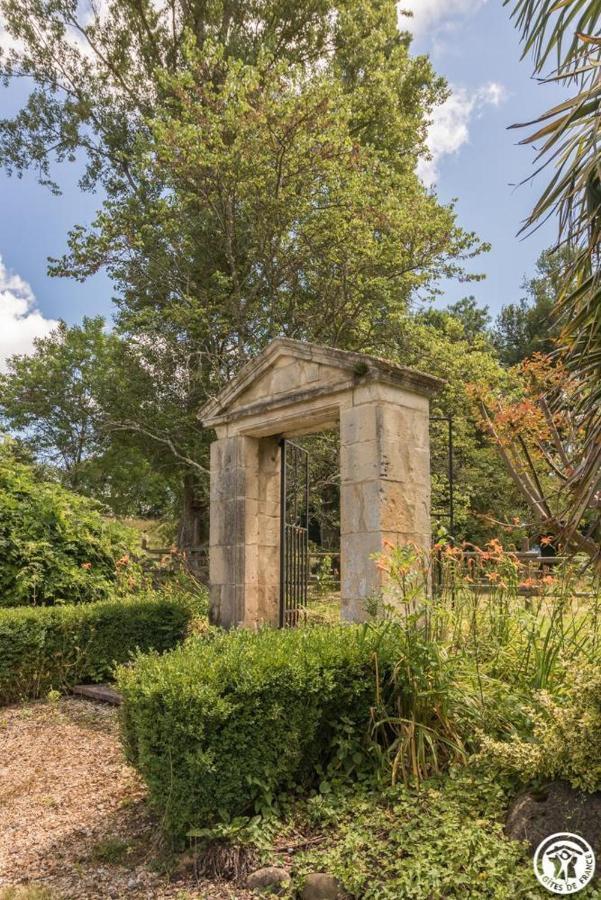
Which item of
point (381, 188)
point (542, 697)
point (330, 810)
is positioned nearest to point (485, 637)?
point (542, 697)

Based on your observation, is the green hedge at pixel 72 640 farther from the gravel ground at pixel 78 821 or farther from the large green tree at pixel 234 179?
the large green tree at pixel 234 179

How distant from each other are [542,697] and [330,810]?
113cm

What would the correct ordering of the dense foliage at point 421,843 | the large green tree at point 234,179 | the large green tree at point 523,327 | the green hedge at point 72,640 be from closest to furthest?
1. the dense foliage at point 421,843
2. the green hedge at point 72,640
3. the large green tree at point 234,179
4. the large green tree at point 523,327

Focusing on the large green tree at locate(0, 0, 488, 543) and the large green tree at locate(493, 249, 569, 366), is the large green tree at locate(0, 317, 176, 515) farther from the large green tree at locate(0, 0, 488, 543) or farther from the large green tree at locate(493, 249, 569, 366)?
the large green tree at locate(493, 249, 569, 366)

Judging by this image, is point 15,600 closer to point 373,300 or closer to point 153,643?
point 153,643

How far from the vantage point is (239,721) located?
10.3 ft

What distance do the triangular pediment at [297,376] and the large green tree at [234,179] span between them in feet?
16.1

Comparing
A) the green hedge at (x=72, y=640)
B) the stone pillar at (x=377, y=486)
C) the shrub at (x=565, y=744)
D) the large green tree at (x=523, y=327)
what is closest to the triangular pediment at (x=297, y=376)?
the stone pillar at (x=377, y=486)

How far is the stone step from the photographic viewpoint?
6.07 m

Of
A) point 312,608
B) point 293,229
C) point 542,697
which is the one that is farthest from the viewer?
point 293,229

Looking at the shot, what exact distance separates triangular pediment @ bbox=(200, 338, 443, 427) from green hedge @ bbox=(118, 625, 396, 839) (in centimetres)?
222

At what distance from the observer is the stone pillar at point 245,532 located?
20.6 ft

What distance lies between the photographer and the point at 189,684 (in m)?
3.21

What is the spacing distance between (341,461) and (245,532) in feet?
4.98
